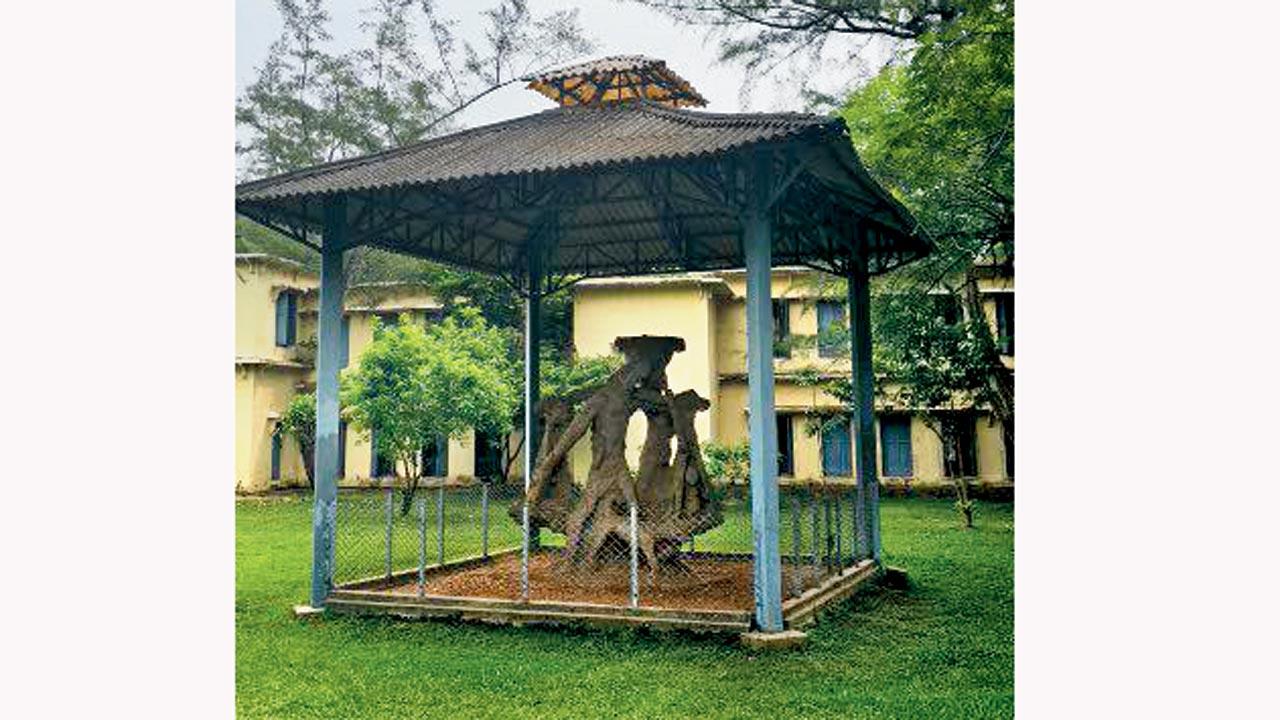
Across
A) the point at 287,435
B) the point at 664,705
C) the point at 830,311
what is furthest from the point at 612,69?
the point at 830,311

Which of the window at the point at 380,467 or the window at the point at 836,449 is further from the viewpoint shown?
the window at the point at 836,449

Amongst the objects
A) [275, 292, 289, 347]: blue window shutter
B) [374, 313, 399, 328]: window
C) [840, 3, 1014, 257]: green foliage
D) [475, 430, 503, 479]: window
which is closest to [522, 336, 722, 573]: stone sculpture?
[840, 3, 1014, 257]: green foliage

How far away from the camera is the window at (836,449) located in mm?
16109

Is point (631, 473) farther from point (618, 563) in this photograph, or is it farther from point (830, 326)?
point (830, 326)

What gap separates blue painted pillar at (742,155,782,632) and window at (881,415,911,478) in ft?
29.1

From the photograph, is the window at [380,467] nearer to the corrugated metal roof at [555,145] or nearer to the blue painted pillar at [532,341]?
the blue painted pillar at [532,341]

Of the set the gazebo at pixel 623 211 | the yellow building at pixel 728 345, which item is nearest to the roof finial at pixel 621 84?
the gazebo at pixel 623 211

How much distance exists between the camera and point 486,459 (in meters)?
17.3

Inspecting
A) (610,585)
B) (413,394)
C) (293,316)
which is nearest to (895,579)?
(610,585)

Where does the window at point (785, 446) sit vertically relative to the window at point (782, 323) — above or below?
below

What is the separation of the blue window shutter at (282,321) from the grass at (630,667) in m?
7.93

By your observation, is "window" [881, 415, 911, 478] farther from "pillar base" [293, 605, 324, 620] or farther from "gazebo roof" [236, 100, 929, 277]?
"pillar base" [293, 605, 324, 620]

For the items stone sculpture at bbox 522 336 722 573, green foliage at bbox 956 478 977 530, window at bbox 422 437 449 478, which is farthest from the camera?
window at bbox 422 437 449 478

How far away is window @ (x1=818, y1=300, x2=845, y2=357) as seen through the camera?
1590cm
